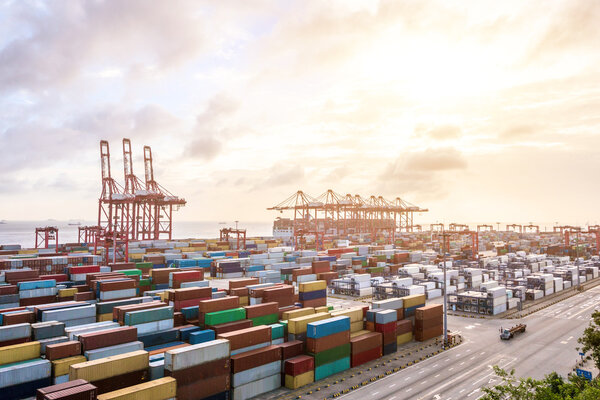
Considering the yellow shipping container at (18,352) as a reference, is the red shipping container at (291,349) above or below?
below

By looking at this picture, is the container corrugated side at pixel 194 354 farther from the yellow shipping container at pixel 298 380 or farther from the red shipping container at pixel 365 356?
the red shipping container at pixel 365 356

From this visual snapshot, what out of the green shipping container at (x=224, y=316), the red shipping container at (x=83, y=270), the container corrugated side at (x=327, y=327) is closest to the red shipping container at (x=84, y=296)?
the red shipping container at (x=83, y=270)

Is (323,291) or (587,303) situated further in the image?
(587,303)

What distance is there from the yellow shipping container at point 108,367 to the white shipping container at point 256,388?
803 centimetres

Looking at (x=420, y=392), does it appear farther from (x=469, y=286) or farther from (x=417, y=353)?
(x=469, y=286)

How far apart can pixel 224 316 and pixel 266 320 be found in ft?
18.2

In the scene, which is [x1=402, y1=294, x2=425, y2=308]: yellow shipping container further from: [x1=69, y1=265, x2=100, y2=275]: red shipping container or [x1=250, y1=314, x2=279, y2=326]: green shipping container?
[x1=69, y1=265, x2=100, y2=275]: red shipping container

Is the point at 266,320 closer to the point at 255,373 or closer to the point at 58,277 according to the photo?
the point at 255,373

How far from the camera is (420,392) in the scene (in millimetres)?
34156

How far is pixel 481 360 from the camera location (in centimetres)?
4188

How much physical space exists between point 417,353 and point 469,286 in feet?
160

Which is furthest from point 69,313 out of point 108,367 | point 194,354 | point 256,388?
point 256,388

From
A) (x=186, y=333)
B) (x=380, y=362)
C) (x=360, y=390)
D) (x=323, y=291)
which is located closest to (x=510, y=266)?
(x=323, y=291)

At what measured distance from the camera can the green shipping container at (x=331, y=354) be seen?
37375 mm
